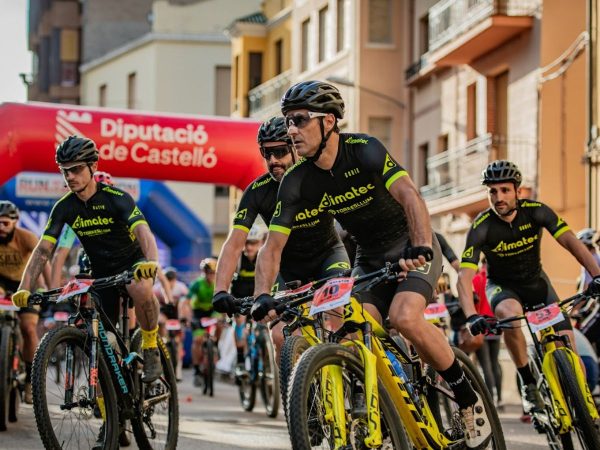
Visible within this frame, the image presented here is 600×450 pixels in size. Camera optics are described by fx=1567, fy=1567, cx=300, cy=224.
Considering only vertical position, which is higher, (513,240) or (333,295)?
(513,240)

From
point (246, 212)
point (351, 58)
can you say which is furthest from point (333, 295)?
point (351, 58)

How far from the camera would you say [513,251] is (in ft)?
36.5

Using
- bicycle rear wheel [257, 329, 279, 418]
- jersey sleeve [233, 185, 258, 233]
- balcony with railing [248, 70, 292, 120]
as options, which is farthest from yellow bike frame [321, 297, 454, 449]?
balcony with railing [248, 70, 292, 120]

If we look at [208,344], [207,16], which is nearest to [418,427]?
[208,344]

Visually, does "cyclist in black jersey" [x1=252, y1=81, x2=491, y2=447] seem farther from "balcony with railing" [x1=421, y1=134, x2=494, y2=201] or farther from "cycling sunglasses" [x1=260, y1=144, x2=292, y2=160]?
"balcony with railing" [x1=421, y1=134, x2=494, y2=201]

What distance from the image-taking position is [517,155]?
28.7m

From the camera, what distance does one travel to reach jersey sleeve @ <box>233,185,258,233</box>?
385 inches

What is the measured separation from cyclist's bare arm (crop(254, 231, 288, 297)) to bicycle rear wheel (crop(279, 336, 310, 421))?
354 mm

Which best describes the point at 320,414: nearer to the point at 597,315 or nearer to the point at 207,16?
the point at 597,315

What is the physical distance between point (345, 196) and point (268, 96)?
42.9 metres

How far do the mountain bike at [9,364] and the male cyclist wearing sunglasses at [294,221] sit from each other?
3.09 m

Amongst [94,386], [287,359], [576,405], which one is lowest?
[576,405]

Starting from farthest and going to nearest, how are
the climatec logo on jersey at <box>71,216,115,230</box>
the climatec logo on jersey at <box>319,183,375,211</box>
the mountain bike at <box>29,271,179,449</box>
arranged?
the climatec logo on jersey at <box>71,216,115,230</box>
the mountain bike at <box>29,271,179,449</box>
the climatec logo on jersey at <box>319,183,375,211</box>

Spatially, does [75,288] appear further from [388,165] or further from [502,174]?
[502,174]
